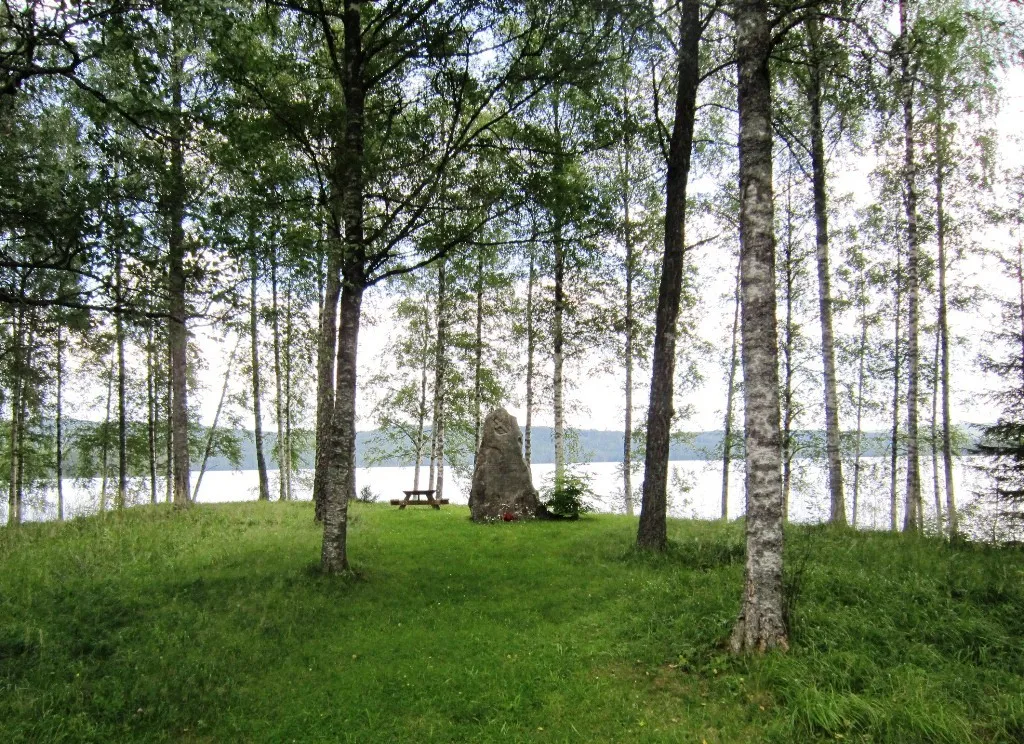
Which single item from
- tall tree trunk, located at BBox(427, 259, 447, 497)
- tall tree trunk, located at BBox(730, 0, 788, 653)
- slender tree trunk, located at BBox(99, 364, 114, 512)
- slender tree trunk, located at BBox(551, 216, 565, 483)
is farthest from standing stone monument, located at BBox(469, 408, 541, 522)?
slender tree trunk, located at BBox(99, 364, 114, 512)

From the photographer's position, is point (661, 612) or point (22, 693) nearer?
point (22, 693)

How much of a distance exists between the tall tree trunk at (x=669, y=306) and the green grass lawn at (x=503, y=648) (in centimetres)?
82

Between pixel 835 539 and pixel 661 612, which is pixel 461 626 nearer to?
pixel 661 612

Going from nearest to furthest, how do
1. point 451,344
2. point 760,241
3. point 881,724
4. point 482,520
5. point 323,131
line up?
point 881,724, point 760,241, point 323,131, point 482,520, point 451,344

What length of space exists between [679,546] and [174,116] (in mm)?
9864

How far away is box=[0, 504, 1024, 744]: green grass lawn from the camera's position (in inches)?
173

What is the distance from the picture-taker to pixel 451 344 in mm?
20672

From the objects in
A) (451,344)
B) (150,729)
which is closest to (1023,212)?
(451,344)

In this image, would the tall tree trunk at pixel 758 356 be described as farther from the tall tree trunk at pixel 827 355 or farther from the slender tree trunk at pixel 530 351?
the slender tree trunk at pixel 530 351

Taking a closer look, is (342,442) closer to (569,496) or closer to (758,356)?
(758,356)

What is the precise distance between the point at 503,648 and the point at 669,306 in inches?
259

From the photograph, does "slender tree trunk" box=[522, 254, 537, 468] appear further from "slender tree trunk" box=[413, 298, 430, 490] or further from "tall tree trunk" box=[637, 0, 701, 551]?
"tall tree trunk" box=[637, 0, 701, 551]

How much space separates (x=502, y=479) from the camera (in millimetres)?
14438

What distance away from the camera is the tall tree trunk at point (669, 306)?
9367mm
